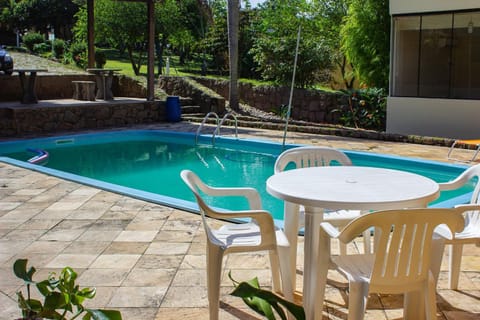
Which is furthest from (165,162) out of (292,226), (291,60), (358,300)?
(358,300)

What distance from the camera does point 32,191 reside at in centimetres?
612

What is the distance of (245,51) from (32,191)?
50.1 feet

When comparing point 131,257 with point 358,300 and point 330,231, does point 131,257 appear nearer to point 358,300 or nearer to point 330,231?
point 330,231

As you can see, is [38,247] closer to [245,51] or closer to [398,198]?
[398,198]

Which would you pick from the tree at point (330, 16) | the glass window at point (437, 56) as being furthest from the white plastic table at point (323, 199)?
the tree at point (330, 16)

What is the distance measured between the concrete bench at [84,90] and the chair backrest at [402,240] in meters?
11.9

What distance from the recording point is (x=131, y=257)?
12.8ft

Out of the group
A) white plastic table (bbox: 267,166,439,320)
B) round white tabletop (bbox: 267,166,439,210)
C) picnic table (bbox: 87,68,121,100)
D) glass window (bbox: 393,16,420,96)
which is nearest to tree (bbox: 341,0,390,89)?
glass window (bbox: 393,16,420,96)

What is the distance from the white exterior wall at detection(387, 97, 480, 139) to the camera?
10.7 meters

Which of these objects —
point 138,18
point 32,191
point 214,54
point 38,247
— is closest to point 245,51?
point 214,54

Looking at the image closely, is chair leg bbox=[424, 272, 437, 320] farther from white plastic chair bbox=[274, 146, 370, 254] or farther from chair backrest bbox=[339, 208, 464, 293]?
white plastic chair bbox=[274, 146, 370, 254]

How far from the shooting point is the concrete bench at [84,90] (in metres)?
13.4

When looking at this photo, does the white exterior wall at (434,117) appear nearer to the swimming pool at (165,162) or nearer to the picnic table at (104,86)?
the swimming pool at (165,162)

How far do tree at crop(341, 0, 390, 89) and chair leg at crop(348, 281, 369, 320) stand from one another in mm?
11504
